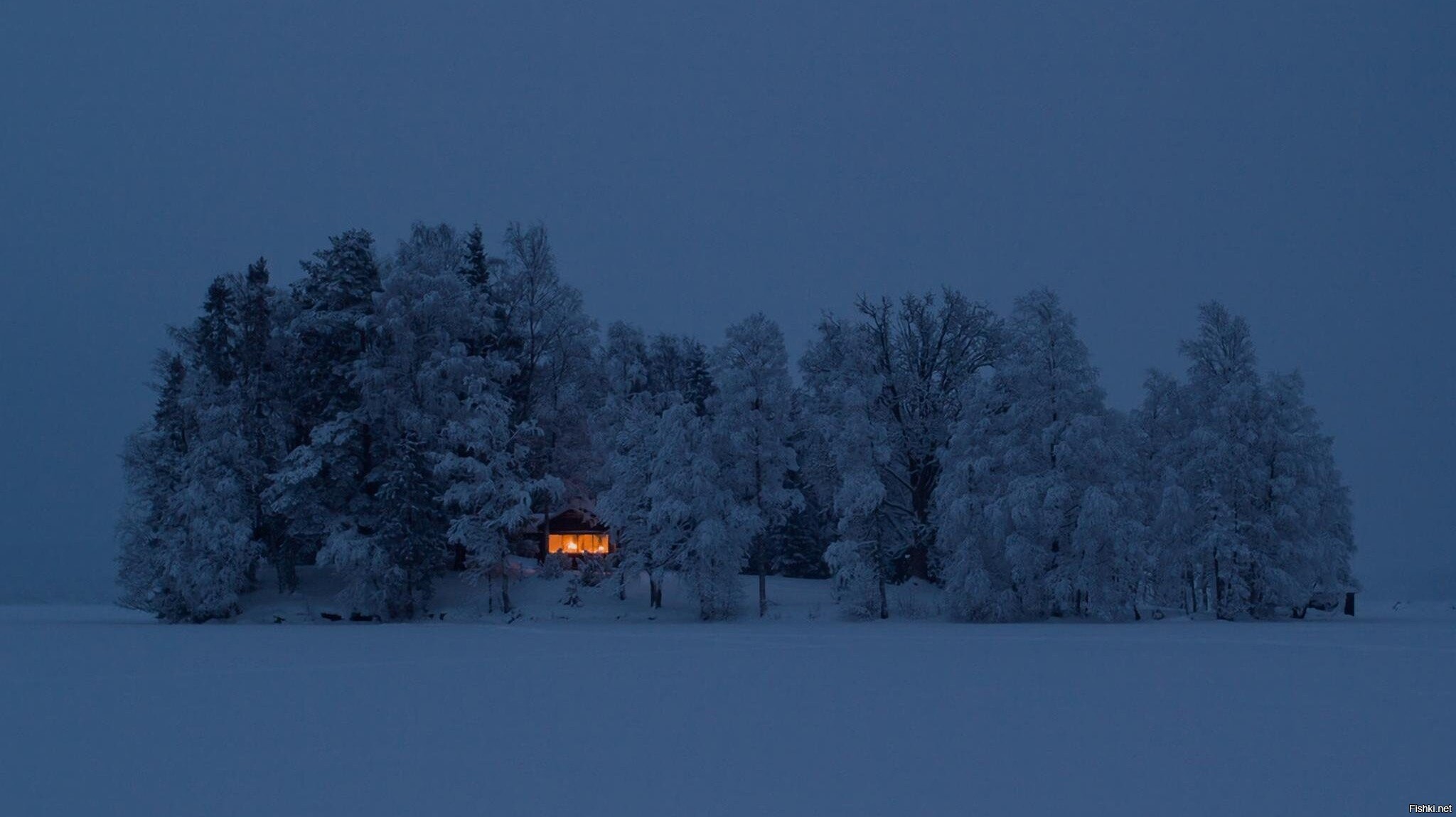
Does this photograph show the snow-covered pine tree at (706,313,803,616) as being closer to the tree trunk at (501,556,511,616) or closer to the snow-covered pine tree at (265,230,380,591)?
the tree trunk at (501,556,511,616)

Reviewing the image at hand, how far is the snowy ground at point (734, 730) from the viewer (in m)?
11.5

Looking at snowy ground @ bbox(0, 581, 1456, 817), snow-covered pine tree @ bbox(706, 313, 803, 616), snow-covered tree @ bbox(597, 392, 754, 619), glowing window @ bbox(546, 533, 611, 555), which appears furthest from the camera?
glowing window @ bbox(546, 533, 611, 555)

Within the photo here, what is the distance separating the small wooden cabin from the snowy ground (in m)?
26.7

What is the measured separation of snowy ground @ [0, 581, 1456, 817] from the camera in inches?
453

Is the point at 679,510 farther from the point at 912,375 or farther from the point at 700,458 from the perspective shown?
the point at 912,375

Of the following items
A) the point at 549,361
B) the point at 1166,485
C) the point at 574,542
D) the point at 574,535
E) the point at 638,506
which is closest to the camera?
the point at 1166,485

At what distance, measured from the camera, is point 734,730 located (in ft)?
51.4

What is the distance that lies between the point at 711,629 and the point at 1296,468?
86.0 ft

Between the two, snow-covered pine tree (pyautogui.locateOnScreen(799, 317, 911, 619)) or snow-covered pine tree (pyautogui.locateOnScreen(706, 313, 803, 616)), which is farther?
snow-covered pine tree (pyautogui.locateOnScreen(706, 313, 803, 616))

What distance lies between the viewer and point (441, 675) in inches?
914

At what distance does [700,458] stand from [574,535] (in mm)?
18986

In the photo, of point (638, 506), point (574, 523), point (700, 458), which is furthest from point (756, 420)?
point (574, 523)

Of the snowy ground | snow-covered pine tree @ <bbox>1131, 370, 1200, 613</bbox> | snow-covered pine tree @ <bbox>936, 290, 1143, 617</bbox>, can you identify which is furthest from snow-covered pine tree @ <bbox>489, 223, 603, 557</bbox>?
snow-covered pine tree @ <bbox>1131, 370, 1200, 613</bbox>

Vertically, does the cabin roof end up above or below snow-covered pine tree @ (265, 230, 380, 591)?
below
